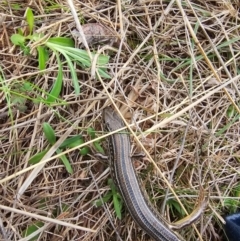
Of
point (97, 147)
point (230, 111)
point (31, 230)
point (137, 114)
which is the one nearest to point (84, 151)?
point (97, 147)

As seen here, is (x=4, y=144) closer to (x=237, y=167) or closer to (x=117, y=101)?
(x=117, y=101)

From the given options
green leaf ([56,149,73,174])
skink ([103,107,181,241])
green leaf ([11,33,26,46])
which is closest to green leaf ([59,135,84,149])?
green leaf ([56,149,73,174])

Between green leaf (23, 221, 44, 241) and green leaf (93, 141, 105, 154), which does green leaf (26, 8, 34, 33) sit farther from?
green leaf (23, 221, 44, 241)

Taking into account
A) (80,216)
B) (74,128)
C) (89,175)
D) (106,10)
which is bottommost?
(80,216)

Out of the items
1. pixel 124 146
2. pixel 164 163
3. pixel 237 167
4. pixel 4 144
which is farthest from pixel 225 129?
pixel 4 144

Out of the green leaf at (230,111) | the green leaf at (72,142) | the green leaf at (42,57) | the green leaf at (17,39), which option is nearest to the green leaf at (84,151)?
the green leaf at (72,142)

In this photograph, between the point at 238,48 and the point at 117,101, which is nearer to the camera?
the point at 117,101
